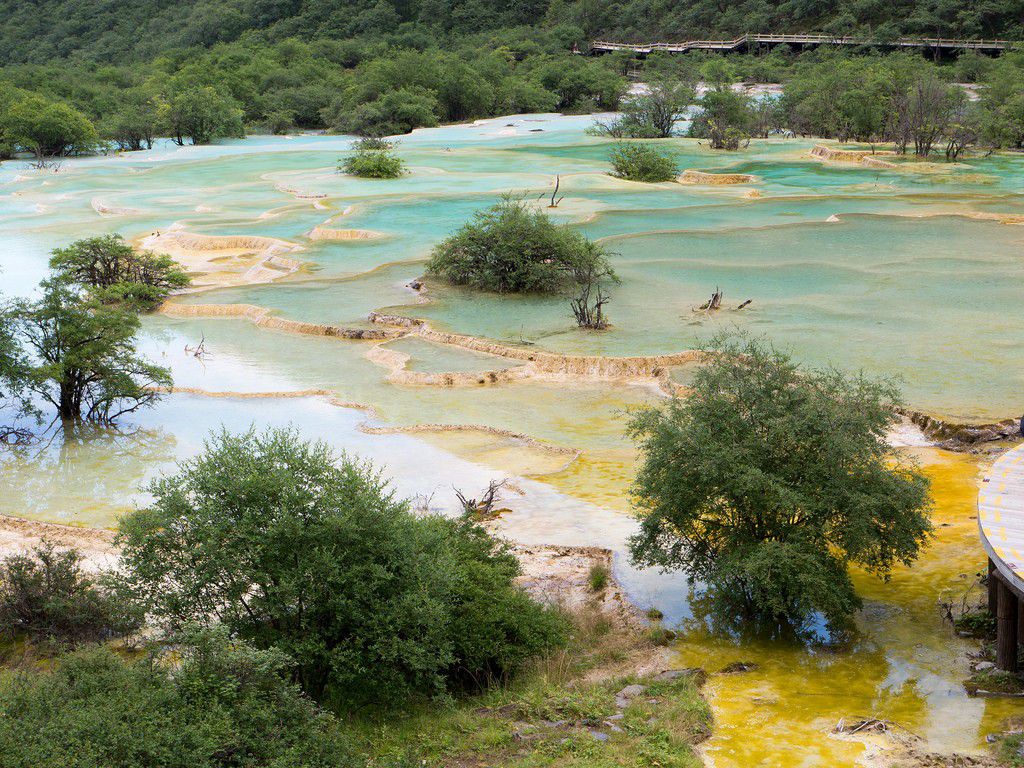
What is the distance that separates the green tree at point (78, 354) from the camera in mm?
17906

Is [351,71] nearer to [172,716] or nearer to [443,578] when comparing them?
[443,578]

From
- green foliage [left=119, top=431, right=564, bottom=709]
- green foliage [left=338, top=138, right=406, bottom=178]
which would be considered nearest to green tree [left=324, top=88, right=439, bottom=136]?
green foliage [left=338, top=138, right=406, bottom=178]

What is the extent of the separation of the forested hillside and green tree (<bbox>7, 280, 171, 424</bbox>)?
66455mm

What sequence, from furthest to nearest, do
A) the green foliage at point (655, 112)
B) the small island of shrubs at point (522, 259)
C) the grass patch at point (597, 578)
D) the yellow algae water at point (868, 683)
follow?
the green foliage at point (655, 112), the small island of shrubs at point (522, 259), the grass patch at point (597, 578), the yellow algae water at point (868, 683)

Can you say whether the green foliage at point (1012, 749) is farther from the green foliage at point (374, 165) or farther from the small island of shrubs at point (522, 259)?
the green foliage at point (374, 165)

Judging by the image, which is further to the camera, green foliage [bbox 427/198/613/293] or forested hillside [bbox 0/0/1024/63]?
forested hillside [bbox 0/0/1024/63]

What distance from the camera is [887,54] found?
71.5m

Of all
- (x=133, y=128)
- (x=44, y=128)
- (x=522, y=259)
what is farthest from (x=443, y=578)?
(x=133, y=128)

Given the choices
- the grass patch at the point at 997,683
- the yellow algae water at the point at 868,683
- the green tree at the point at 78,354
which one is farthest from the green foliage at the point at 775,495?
Result: the green tree at the point at 78,354

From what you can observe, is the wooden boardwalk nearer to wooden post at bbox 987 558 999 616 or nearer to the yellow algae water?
wooden post at bbox 987 558 999 616

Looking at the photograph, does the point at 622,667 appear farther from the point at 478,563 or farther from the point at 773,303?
the point at 773,303

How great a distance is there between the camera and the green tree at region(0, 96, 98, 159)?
51688 mm

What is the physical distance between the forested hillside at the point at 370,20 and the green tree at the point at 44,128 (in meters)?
43.4

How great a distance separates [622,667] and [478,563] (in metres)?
1.67
